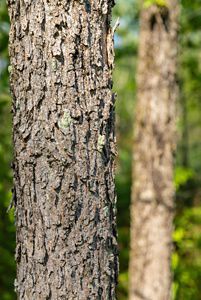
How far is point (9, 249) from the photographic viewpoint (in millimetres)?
4863

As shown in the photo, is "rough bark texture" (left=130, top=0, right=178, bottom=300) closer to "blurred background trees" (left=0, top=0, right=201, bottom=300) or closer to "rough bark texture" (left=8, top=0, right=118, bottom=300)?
"blurred background trees" (left=0, top=0, right=201, bottom=300)

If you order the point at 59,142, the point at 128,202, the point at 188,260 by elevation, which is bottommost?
the point at 188,260

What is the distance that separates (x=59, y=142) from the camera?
2.19 meters

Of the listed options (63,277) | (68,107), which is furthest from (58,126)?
(63,277)

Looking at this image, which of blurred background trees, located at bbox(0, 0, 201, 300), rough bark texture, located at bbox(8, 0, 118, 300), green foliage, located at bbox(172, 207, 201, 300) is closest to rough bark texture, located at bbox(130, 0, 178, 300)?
blurred background trees, located at bbox(0, 0, 201, 300)

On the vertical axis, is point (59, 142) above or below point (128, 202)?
above

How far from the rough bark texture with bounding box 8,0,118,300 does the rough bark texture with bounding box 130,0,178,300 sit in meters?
3.65

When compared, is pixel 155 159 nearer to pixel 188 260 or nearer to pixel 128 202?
pixel 188 260

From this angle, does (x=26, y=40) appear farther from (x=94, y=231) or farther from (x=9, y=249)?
(x=9, y=249)

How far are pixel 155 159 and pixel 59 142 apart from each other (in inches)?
147

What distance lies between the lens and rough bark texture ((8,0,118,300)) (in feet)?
7.16

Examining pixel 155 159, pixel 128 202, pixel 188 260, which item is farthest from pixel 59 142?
pixel 128 202

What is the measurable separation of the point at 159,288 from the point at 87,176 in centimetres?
392

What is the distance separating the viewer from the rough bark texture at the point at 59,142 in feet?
7.16
